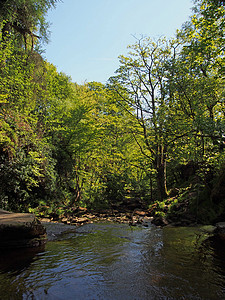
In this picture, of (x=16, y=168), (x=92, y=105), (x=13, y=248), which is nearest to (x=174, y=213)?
(x=13, y=248)

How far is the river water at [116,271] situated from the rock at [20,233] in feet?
1.20

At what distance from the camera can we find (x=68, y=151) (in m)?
15.5

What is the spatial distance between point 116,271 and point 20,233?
301cm

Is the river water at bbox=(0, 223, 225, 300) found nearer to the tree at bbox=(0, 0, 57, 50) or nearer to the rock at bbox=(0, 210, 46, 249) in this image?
the rock at bbox=(0, 210, 46, 249)

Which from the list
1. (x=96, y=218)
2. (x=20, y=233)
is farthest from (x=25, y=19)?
(x=96, y=218)

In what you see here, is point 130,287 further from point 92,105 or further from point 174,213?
point 92,105

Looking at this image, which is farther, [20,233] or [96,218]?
[96,218]

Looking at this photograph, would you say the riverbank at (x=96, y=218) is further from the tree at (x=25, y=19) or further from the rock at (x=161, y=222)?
the tree at (x=25, y=19)

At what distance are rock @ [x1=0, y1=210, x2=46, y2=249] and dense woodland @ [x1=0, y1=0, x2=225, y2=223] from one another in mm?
4858

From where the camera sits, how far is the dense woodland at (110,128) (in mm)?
7949

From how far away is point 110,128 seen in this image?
50.1 feet

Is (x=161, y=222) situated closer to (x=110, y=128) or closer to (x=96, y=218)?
(x=96, y=218)

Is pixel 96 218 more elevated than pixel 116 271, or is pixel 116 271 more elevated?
pixel 116 271

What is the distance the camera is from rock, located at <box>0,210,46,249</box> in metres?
5.02
